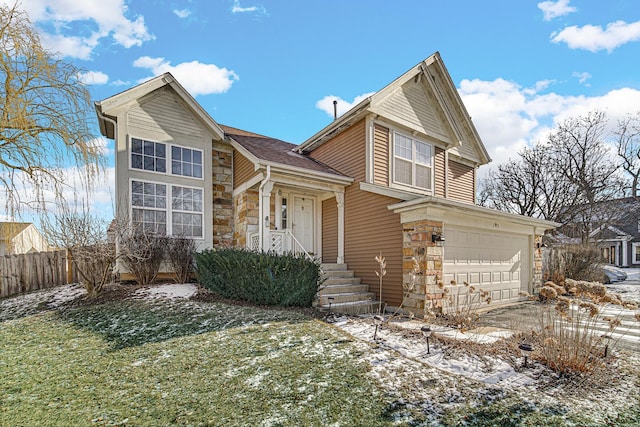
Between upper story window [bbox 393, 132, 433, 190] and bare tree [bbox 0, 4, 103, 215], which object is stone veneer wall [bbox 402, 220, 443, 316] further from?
bare tree [bbox 0, 4, 103, 215]

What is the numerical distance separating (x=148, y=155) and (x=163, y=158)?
398 millimetres

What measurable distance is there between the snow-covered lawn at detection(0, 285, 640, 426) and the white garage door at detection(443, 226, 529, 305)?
2.37 metres

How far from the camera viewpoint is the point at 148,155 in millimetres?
9156

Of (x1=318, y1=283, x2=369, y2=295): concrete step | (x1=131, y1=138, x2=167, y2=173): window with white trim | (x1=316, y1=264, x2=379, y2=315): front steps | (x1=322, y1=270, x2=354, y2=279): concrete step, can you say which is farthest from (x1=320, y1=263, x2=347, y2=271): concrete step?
(x1=131, y1=138, x2=167, y2=173): window with white trim

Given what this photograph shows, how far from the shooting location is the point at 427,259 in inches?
275

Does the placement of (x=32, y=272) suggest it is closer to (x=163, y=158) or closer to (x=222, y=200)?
(x=163, y=158)

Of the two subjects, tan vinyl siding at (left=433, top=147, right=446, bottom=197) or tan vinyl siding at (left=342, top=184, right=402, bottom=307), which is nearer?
tan vinyl siding at (left=342, top=184, right=402, bottom=307)

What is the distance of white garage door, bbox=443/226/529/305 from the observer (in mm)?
7852

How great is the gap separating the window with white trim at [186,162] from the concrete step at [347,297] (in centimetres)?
558

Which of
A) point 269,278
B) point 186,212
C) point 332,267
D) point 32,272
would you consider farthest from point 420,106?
point 32,272

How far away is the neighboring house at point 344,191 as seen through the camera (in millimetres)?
7914

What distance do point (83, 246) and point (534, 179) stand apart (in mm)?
24240

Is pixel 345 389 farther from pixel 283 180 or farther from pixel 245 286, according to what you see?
pixel 283 180

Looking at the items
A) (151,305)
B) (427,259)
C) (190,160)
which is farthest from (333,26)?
(151,305)
